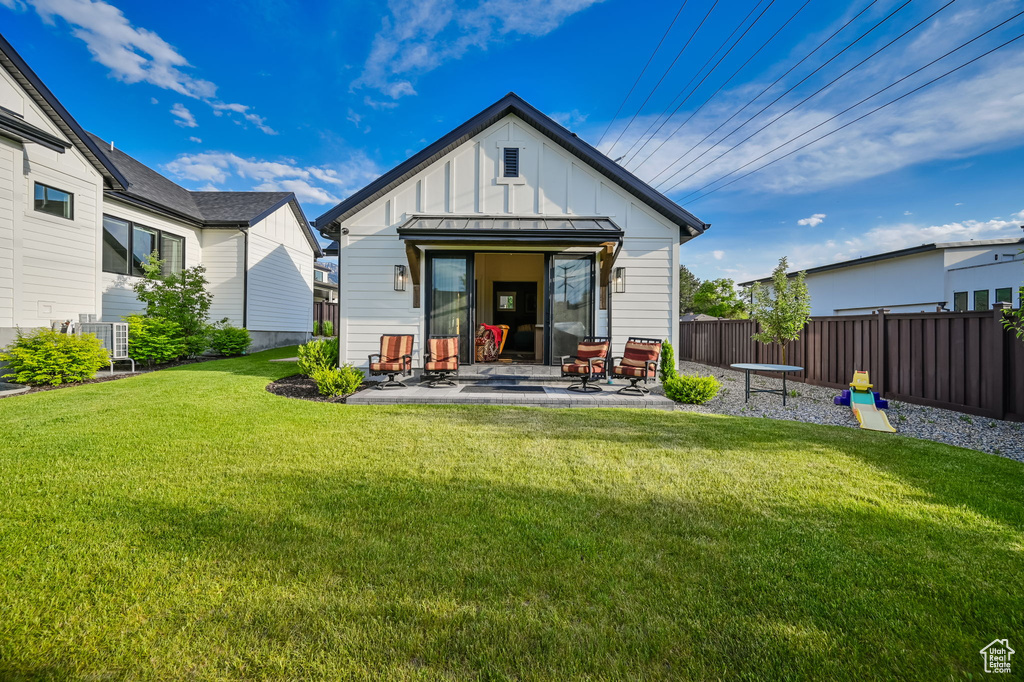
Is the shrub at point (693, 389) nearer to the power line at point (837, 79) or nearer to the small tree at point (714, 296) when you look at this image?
the power line at point (837, 79)

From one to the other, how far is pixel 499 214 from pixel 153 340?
29.6 ft

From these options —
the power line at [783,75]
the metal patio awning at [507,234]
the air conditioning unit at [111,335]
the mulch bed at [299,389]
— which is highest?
the power line at [783,75]

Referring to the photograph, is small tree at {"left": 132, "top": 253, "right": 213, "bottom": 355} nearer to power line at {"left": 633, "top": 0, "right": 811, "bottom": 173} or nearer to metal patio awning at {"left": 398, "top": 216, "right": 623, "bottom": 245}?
metal patio awning at {"left": 398, "top": 216, "right": 623, "bottom": 245}

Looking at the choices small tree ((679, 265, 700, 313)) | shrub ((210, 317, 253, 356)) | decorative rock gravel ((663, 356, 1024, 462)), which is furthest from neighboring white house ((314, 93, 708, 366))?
small tree ((679, 265, 700, 313))

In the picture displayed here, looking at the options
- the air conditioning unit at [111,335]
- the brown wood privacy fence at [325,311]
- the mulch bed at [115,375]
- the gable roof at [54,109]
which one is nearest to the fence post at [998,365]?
the mulch bed at [115,375]

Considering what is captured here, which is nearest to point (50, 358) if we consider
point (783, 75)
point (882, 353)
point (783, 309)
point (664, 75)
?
point (783, 309)

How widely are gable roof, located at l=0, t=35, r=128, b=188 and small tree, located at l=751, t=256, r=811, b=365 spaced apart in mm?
16169

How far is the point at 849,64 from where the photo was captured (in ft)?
28.9

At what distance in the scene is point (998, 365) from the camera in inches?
214

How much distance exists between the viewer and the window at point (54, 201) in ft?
27.1

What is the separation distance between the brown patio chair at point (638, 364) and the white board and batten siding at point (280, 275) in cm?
1323

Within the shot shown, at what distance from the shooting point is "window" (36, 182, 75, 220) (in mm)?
8258

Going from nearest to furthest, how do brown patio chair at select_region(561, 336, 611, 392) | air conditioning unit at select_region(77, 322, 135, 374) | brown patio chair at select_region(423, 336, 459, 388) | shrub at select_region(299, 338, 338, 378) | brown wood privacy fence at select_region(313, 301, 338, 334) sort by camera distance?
brown patio chair at select_region(561, 336, 611, 392) < brown patio chair at select_region(423, 336, 459, 388) < shrub at select_region(299, 338, 338, 378) < air conditioning unit at select_region(77, 322, 135, 374) < brown wood privacy fence at select_region(313, 301, 338, 334)

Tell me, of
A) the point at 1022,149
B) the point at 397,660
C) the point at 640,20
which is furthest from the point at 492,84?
the point at 1022,149
